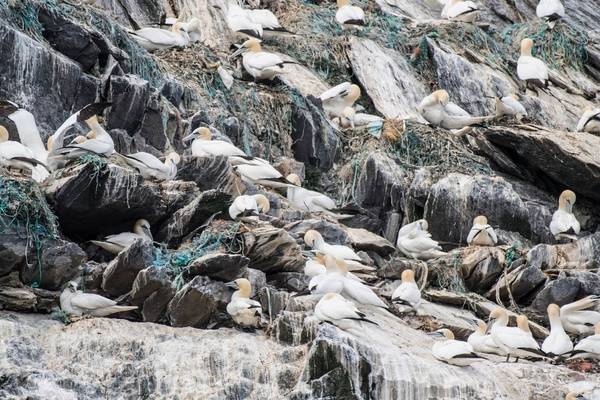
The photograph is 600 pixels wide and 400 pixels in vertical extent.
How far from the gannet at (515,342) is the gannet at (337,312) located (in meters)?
1.82

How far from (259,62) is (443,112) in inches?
109

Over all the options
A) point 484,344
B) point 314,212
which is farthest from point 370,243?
point 484,344

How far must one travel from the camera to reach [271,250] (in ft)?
55.3

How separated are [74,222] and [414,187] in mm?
5897

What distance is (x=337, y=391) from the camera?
14.3 metres

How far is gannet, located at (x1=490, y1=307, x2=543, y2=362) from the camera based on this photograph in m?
16.6

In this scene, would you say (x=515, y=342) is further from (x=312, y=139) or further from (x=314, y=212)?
(x=312, y=139)

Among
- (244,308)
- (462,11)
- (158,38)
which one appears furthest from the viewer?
(462,11)

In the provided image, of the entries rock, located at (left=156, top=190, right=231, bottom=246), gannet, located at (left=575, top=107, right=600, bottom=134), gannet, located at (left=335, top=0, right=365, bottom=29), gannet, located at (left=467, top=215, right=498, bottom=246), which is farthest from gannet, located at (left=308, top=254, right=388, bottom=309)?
gannet, located at (left=335, top=0, right=365, bottom=29)

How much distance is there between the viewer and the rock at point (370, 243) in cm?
1925

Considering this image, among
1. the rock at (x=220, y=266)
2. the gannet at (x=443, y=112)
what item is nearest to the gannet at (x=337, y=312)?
the rock at (x=220, y=266)

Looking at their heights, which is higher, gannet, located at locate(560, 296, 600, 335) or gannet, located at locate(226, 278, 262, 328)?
gannet, located at locate(226, 278, 262, 328)

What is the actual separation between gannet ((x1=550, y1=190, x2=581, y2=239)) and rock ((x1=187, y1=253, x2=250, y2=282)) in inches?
245

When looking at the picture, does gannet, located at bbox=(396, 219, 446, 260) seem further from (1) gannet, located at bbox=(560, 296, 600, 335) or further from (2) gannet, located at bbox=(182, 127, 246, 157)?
(2) gannet, located at bbox=(182, 127, 246, 157)
